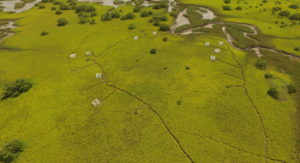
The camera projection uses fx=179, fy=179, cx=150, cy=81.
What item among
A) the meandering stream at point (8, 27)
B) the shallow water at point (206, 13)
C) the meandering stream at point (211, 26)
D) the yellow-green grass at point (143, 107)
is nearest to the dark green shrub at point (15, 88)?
the yellow-green grass at point (143, 107)

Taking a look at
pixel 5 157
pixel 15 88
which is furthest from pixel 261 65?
pixel 15 88

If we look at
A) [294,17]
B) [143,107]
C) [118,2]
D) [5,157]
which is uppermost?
[118,2]

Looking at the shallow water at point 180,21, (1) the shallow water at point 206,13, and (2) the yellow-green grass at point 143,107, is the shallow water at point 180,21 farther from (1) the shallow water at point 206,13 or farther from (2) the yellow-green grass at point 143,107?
(2) the yellow-green grass at point 143,107

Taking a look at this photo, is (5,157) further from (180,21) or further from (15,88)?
(180,21)

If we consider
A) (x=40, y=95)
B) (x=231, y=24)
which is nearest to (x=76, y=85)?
(x=40, y=95)

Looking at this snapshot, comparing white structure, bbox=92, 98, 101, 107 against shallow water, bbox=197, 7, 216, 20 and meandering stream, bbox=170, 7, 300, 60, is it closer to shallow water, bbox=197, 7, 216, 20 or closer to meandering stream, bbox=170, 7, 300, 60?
meandering stream, bbox=170, 7, 300, 60

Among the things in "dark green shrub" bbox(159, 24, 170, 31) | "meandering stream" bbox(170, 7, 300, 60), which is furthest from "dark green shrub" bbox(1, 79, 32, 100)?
"meandering stream" bbox(170, 7, 300, 60)
